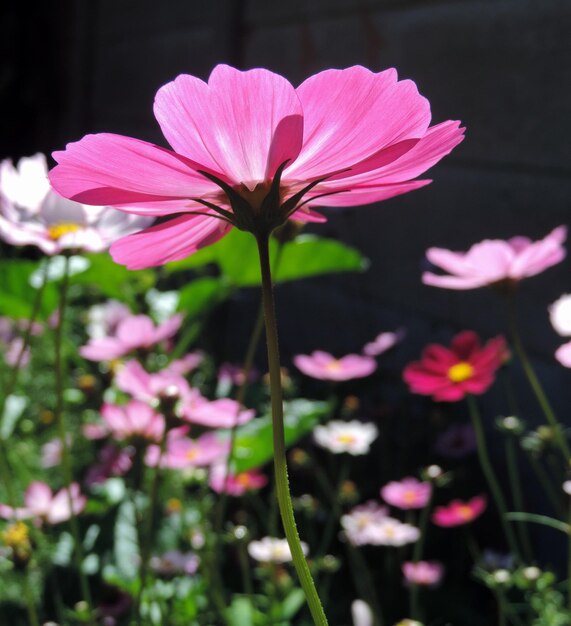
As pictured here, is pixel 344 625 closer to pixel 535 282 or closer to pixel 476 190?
pixel 535 282

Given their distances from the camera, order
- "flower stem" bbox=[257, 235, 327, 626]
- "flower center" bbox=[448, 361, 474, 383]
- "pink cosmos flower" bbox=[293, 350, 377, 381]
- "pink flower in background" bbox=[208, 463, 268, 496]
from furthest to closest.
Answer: "pink cosmos flower" bbox=[293, 350, 377, 381]
"pink flower in background" bbox=[208, 463, 268, 496]
"flower center" bbox=[448, 361, 474, 383]
"flower stem" bbox=[257, 235, 327, 626]

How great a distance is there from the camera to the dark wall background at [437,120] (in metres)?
1.11

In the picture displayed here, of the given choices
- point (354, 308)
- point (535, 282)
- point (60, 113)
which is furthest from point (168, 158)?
point (60, 113)

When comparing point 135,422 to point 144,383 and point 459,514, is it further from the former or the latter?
point 459,514

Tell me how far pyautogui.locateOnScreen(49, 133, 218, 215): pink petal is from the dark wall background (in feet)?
2.91

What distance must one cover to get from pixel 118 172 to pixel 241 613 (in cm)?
61

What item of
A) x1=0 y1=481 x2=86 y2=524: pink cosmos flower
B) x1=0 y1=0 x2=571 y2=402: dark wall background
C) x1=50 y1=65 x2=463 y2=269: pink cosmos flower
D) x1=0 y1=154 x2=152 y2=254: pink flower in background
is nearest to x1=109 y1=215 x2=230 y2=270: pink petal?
x1=50 y1=65 x2=463 y2=269: pink cosmos flower

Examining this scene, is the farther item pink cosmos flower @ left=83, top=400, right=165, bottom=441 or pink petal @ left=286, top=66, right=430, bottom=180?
pink cosmos flower @ left=83, top=400, right=165, bottom=441

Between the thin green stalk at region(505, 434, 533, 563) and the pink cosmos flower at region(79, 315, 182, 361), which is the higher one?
the pink cosmos flower at region(79, 315, 182, 361)

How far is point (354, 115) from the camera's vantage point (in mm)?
252

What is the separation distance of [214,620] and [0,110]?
2923 mm

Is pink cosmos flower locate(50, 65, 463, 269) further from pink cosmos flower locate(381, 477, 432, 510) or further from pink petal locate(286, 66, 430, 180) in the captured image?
pink cosmos flower locate(381, 477, 432, 510)

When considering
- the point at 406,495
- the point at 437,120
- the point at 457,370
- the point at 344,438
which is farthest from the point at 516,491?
the point at 437,120

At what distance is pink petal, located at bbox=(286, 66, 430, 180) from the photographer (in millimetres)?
245
